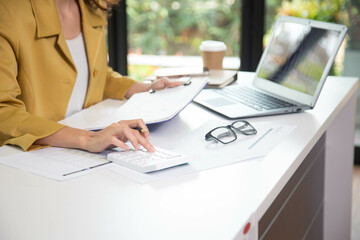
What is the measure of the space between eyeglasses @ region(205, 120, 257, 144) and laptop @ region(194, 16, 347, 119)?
13 centimetres

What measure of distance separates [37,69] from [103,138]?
0.51m

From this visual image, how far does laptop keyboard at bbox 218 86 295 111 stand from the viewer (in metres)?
1.60

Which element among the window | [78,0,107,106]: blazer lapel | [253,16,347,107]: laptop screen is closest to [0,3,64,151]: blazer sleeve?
[78,0,107,106]: blazer lapel

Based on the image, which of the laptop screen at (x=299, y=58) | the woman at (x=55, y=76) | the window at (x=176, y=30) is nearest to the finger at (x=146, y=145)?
the woman at (x=55, y=76)

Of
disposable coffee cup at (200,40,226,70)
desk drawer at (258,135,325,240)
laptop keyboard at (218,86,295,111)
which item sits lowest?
desk drawer at (258,135,325,240)

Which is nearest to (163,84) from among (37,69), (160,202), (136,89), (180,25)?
(136,89)

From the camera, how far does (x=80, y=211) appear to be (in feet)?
2.94

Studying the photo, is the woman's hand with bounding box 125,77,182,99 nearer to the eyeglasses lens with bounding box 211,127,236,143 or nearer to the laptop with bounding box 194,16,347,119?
the laptop with bounding box 194,16,347,119

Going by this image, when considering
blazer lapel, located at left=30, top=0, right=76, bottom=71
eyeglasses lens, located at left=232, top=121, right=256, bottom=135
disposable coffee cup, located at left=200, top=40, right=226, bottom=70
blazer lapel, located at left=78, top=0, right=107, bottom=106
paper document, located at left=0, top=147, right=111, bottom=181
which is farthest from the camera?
disposable coffee cup, located at left=200, top=40, right=226, bottom=70

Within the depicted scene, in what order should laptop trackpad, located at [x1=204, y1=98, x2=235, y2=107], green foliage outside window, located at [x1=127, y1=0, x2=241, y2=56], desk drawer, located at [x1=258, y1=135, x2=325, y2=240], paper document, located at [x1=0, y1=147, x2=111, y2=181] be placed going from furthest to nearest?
green foliage outside window, located at [x1=127, y1=0, x2=241, y2=56] → laptop trackpad, located at [x1=204, y1=98, x2=235, y2=107] → desk drawer, located at [x1=258, y1=135, x2=325, y2=240] → paper document, located at [x1=0, y1=147, x2=111, y2=181]

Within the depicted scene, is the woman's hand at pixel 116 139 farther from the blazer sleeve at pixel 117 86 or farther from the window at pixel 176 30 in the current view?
the window at pixel 176 30

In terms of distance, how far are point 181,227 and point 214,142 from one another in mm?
468

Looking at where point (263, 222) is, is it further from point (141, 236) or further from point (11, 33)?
point (11, 33)

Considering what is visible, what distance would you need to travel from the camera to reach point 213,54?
6.68ft
